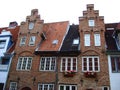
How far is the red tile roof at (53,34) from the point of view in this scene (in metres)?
23.8

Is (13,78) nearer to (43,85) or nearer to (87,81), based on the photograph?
(43,85)

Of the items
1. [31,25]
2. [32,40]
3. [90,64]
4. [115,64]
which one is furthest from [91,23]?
[31,25]

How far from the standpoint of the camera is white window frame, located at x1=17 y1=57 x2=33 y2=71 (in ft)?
75.4

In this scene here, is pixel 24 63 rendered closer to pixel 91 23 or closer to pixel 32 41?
pixel 32 41

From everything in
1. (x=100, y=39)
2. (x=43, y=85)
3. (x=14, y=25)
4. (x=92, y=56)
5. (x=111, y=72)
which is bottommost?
(x=43, y=85)

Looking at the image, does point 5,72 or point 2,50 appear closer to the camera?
point 5,72

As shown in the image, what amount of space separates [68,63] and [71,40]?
3815 mm

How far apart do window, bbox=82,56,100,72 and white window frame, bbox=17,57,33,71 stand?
6.97 metres

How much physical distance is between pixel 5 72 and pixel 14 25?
452 inches

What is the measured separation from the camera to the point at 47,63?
22.7 m

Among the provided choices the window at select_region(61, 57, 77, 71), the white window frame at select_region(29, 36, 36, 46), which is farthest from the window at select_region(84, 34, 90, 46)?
the white window frame at select_region(29, 36, 36, 46)

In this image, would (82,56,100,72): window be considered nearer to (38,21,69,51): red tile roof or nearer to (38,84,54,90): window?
(38,21,69,51): red tile roof

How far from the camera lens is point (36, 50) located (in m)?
23.5

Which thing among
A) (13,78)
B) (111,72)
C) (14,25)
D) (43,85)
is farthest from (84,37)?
(14,25)
